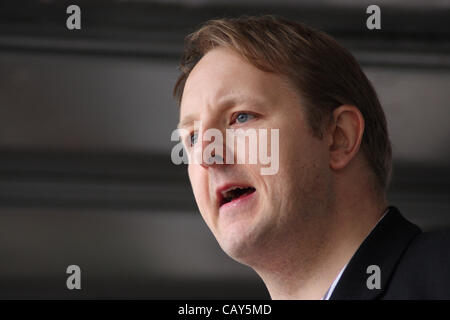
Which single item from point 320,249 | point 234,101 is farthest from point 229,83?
point 320,249

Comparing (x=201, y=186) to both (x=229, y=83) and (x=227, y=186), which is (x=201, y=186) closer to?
(x=227, y=186)

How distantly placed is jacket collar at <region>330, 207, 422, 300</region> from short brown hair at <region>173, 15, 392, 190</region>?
103 mm

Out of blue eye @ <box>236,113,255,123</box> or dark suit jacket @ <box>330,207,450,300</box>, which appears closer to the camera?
dark suit jacket @ <box>330,207,450,300</box>

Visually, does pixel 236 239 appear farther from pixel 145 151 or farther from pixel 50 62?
pixel 50 62

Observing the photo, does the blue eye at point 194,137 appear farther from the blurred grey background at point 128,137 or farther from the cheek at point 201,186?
the blurred grey background at point 128,137

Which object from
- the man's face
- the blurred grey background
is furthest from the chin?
the blurred grey background

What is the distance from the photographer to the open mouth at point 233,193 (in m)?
0.90

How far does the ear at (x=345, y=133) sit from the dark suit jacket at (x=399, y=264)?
0.11 meters

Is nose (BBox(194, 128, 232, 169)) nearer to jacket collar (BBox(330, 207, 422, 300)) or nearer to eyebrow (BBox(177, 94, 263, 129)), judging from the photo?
eyebrow (BBox(177, 94, 263, 129))

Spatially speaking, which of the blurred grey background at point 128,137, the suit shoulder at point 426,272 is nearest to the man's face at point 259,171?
the suit shoulder at point 426,272

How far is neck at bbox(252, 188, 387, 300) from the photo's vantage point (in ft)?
2.92

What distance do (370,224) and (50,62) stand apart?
2.30 ft

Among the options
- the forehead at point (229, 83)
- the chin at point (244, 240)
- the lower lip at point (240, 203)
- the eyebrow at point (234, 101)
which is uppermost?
the forehead at point (229, 83)
